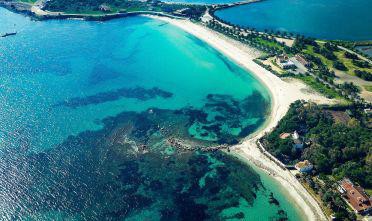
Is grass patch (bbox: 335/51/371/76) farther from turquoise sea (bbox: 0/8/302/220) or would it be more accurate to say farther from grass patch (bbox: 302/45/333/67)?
turquoise sea (bbox: 0/8/302/220)

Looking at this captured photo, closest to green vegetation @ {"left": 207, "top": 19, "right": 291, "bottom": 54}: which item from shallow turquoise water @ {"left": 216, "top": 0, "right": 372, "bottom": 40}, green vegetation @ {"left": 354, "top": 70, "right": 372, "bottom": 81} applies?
shallow turquoise water @ {"left": 216, "top": 0, "right": 372, "bottom": 40}

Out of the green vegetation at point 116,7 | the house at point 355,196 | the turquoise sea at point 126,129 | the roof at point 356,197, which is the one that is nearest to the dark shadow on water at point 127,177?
the turquoise sea at point 126,129

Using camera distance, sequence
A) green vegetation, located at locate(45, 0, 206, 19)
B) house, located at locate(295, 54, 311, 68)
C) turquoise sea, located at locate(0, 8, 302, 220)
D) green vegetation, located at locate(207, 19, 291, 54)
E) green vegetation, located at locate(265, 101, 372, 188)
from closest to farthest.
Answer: turquoise sea, located at locate(0, 8, 302, 220) < green vegetation, located at locate(265, 101, 372, 188) < house, located at locate(295, 54, 311, 68) < green vegetation, located at locate(207, 19, 291, 54) < green vegetation, located at locate(45, 0, 206, 19)

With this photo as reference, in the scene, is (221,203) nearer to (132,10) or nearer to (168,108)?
(168,108)

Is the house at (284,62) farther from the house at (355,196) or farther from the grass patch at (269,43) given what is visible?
the house at (355,196)

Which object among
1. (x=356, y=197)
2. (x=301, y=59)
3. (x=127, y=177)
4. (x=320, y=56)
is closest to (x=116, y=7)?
(x=301, y=59)

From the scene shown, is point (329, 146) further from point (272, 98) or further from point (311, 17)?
point (311, 17)
